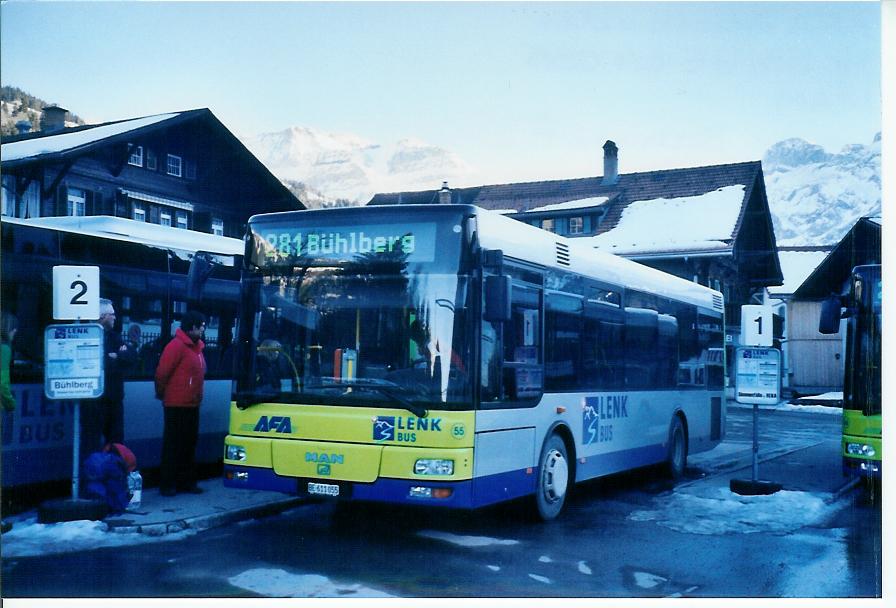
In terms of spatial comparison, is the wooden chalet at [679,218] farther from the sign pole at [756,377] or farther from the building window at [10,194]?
the sign pole at [756,377]

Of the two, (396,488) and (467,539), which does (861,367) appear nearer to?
(467,539)

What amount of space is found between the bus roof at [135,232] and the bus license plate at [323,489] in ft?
12.1

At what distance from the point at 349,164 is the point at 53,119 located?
508 centimetres

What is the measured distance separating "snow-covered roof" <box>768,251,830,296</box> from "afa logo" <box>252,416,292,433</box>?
39.7ft

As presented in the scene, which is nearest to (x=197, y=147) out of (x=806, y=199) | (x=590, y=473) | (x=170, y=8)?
(x=170, y=8)

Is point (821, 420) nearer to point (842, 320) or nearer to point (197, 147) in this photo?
point (842, 320)

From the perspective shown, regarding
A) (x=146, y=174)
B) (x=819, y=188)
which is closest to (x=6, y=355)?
(x=819, y=188)

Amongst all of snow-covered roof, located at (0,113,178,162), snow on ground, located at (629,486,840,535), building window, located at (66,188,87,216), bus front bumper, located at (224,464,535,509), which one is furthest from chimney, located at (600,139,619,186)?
bus front bumper, located at (224,464,535,509)

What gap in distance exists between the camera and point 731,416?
27750mm

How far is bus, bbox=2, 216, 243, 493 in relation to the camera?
8844 mm

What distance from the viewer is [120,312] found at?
33.0 ft

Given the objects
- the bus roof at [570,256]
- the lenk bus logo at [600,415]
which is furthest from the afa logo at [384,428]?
the lenk bus logo at [600,415]

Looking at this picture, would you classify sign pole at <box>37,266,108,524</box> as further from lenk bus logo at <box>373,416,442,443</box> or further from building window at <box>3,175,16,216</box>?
building window at <box>3,175,16,216</box>

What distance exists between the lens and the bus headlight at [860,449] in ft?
33.2
